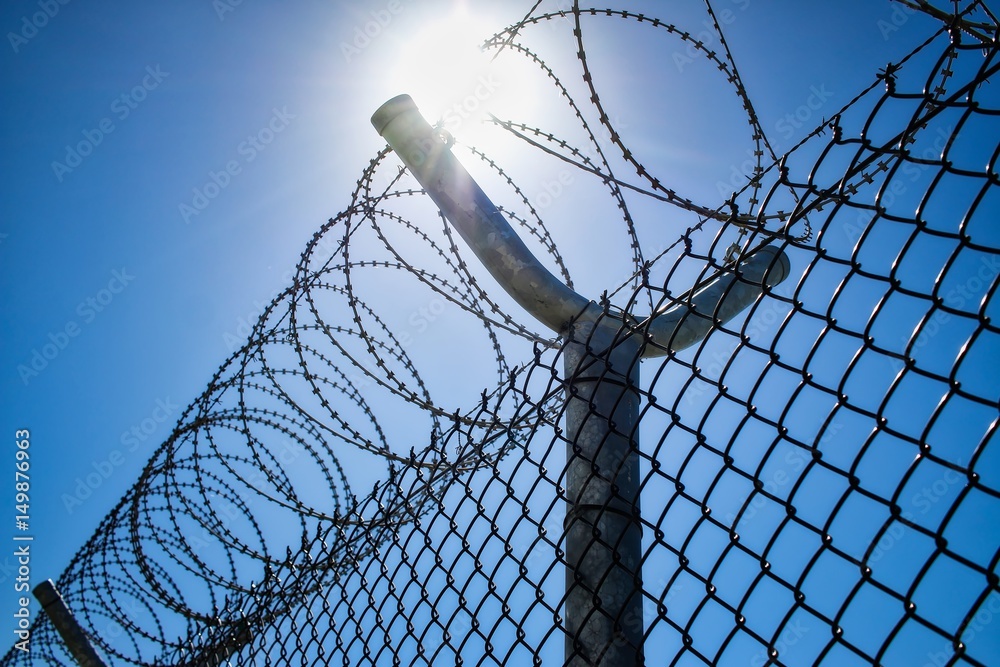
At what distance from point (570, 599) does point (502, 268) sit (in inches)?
34.9

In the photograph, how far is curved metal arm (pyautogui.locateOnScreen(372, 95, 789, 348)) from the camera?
6.82 feet

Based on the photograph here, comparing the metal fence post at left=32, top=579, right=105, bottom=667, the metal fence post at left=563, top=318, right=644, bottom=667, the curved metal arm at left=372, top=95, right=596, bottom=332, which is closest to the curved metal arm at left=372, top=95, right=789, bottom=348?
the curved metal arm at left=372, top=95, right=596, bottom=332

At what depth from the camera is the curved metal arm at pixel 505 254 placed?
208 centimetres

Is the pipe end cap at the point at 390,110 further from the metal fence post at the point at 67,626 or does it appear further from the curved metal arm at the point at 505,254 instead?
the metal fence post at the point at 67,626

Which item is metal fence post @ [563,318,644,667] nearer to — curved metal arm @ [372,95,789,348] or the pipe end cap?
curved metal arm @ [372,95,789,348]

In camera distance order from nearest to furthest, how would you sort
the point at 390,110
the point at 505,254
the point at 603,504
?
the point at 603,504 → the point at 505,254 → the point at 390,110

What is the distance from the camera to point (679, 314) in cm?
203

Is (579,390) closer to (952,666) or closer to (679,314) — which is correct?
(679,314)

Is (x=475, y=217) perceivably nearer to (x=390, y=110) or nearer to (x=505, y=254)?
(x=505, y=254)

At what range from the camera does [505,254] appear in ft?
7.15

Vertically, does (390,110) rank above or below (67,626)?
above

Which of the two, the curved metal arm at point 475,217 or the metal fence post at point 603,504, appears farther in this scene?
the curved metal arm at point 475,217

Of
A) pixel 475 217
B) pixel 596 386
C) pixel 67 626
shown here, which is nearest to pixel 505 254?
pixel 475 217

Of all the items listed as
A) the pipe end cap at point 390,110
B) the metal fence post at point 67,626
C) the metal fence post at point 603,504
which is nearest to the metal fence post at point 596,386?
the metal fence post at point 603,504
